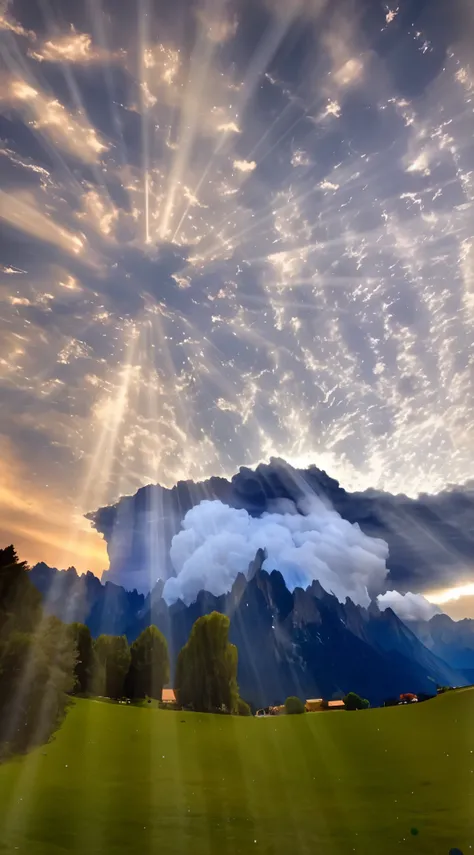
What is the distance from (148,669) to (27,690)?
65084 millimetres

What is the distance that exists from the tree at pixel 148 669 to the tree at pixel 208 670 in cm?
679

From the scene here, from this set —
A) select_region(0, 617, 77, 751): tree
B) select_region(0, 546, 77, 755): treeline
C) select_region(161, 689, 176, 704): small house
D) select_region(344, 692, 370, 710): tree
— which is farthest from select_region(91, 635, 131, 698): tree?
select_region(0, 617, 77, 751): tree

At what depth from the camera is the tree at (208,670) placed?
78.7 meters

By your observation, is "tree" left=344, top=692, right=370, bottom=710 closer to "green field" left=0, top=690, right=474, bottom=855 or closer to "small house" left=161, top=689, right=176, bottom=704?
"small house" left=161, top=689, right=176, bottom=704

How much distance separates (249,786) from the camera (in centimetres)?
3238

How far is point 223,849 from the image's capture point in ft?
70.1

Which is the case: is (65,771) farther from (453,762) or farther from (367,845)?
(453,762)

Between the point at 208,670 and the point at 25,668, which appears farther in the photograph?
the point at 208,670

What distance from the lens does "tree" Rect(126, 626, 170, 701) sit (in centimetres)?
8781

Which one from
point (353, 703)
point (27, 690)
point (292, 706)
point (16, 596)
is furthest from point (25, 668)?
point (353, 703)

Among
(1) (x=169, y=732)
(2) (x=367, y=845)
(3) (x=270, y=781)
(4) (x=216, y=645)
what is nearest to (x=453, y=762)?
(3) (x=270, y=781)

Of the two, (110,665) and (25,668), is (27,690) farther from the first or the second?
(110,665)

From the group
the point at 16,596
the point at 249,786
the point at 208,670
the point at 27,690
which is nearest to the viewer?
the point at 27,690

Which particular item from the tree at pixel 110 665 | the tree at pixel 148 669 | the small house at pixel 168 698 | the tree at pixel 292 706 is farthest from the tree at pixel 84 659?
the tree at pixel 292 706
